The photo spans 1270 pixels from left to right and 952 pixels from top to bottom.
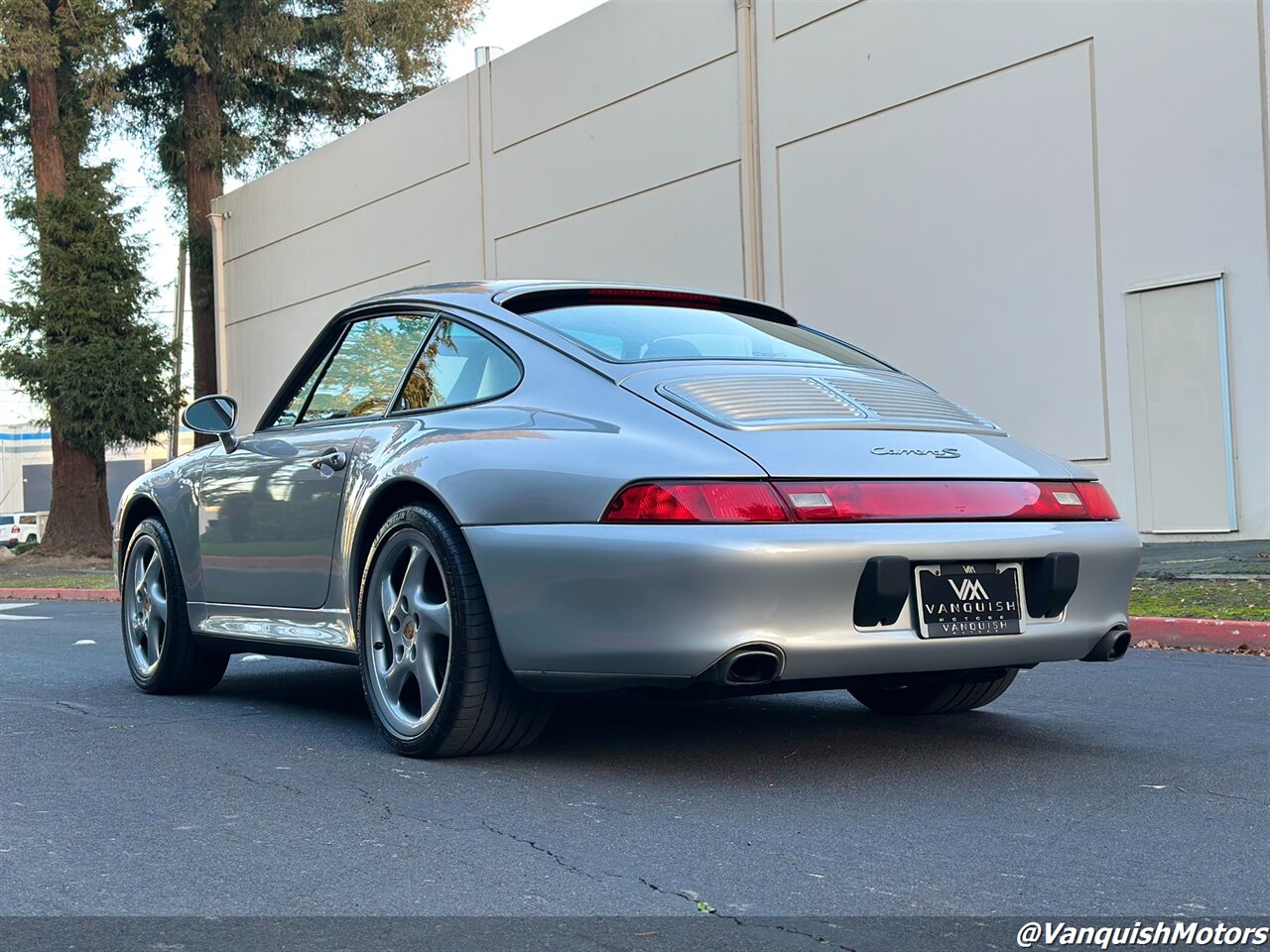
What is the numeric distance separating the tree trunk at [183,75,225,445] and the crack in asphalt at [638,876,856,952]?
88.3ft

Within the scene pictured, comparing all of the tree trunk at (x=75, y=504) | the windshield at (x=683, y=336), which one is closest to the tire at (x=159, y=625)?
the windshield at (x=683, y=336)

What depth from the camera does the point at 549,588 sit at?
4.10 metres

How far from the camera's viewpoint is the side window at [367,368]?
5242mm

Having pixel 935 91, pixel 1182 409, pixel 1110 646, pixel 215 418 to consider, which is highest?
pixel 935 91

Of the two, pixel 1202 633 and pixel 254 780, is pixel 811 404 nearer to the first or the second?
pixel 254 780

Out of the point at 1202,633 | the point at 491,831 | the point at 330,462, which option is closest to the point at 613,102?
the point at 1202,633

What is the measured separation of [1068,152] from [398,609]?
1182 centimetres

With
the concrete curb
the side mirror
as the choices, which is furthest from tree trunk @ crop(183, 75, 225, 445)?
the side mirror

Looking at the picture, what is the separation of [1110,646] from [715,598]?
1301 mm

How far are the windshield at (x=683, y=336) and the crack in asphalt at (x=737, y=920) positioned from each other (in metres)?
1.85

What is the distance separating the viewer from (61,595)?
17.1 m

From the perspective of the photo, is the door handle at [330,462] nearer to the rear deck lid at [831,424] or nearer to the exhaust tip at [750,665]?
the rear deck lid at [831,424]

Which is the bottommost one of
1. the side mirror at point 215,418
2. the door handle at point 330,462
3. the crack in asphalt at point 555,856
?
the crack in asphalt at point 555,856

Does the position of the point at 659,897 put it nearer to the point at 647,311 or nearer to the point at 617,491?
the point at 617,491
